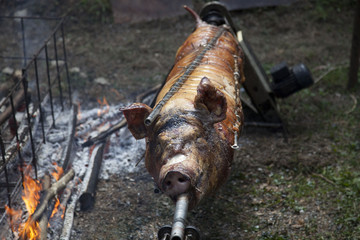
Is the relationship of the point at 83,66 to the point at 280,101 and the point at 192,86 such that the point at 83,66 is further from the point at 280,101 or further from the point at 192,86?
the point at 192,86

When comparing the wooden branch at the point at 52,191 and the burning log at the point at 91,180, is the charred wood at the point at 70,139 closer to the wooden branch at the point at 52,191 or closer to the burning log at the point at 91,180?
the wooden branch at the point at 52,191

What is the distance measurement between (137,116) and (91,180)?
2.16 m

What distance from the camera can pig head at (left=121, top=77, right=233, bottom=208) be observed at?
12.6 feet

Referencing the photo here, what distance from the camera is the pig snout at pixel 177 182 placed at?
377cm

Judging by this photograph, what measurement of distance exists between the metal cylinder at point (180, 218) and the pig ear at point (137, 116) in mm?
888

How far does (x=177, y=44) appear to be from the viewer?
36.6ft

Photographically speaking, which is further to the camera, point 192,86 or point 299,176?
point 299,176

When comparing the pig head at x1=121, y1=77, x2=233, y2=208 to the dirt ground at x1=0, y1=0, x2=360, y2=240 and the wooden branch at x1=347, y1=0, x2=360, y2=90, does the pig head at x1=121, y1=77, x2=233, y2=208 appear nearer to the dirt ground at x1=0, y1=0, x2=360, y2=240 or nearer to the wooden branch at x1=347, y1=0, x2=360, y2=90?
the dirt ground at x1=0, y1=0, x2=360, y2=240

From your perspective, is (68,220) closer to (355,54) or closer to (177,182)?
(177,182)

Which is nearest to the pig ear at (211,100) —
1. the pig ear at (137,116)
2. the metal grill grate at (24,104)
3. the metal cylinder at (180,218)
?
the pig ear at (137,116)

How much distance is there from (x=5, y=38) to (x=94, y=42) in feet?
7.44

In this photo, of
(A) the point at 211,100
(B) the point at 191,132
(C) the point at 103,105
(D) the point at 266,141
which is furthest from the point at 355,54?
(B) the point at 191,132

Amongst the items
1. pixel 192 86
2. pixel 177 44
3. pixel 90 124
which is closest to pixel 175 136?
pixel 192 86

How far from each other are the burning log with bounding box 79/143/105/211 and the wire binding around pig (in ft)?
5.55
